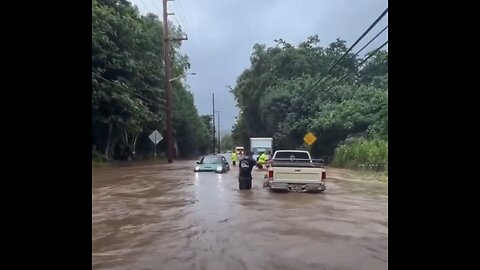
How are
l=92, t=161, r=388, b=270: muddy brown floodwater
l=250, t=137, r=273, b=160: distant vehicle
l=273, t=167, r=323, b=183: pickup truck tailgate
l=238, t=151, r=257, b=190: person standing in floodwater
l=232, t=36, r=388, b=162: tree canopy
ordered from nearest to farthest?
l=92, t=161, r=388, b=270: muddy brown floodwater, l=273, t=167, r=323, b=183: pickup truck tailgate, l=238, t=151, r=257, b=190: person standing in floodwater, l=232, t=36, r=388, b=162: tree canopy, l=250, t=137, r=273, b=160: distant vehicle

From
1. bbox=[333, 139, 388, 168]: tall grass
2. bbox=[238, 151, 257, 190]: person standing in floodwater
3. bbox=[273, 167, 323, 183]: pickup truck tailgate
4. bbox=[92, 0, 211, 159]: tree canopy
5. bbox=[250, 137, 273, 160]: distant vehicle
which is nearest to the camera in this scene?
bbox=[273, 167, 323, 183]: pickup truck tailgate

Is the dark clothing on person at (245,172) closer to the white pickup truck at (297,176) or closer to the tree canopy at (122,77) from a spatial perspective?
the white pickup truck at (297,176)

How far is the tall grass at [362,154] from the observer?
3406 centimetres

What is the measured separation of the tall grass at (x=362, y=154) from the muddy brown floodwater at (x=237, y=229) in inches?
485

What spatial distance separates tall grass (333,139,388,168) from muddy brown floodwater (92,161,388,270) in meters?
12.3

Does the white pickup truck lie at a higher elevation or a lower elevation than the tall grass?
lower

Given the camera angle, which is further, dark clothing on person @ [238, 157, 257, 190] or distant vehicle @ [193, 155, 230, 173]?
distant vehicle @ [193, 155, 230, 173]

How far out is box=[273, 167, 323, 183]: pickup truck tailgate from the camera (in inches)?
781

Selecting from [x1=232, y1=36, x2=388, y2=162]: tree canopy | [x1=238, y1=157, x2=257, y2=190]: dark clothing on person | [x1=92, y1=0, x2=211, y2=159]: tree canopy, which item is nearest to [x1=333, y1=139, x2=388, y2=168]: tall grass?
[x1=232, y1=36, x2=388, y2=162]: tree canopy

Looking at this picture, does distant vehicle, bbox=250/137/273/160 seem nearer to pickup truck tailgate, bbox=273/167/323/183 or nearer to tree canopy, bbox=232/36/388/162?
tree canopy, bbox=232/36/388/162

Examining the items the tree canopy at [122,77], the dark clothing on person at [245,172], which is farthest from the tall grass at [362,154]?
the tree canopy at [122,77]
